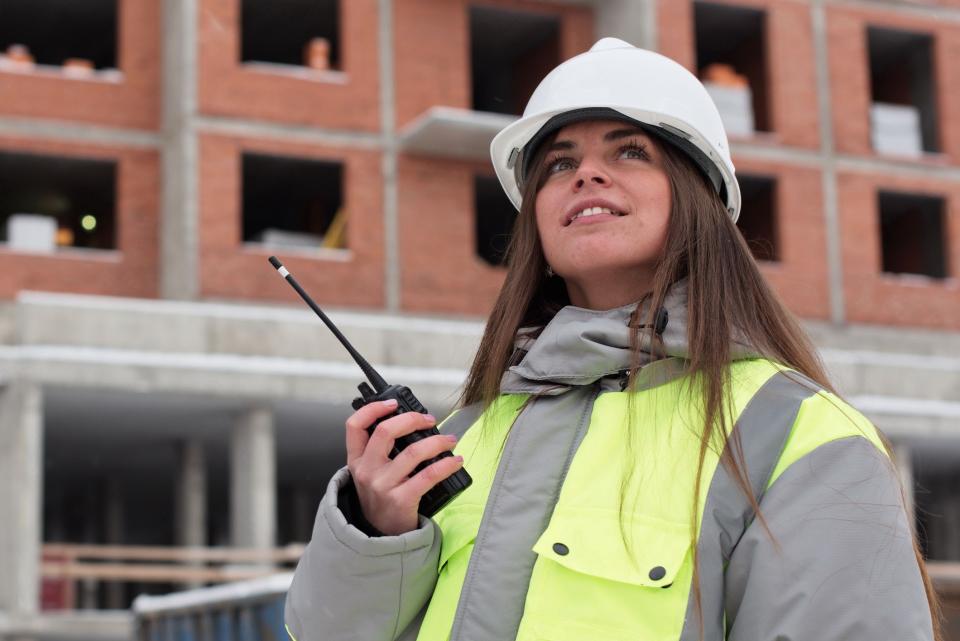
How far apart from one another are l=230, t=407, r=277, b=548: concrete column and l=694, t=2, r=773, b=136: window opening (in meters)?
9.62

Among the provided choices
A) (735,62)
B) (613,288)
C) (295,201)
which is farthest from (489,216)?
(613,288)

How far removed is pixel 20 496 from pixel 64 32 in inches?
425

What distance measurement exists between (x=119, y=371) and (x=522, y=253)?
18331 millimetres

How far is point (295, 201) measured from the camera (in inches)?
1103

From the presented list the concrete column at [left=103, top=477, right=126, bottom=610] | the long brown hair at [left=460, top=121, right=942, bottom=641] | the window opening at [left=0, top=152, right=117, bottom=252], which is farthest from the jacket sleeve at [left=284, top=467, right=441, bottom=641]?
the concrete column at [left=103, top=477, right=126, bottom=610]

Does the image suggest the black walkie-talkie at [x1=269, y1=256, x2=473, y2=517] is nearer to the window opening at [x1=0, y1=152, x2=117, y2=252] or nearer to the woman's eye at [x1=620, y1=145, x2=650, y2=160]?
the woman's eye at [x1=620, y1=145, x2=650, y2=160]

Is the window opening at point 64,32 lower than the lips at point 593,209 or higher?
higher

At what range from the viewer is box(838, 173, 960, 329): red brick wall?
27359 mm

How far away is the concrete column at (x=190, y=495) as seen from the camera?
2338cm

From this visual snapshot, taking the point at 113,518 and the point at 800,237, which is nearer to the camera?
the point at 800,237

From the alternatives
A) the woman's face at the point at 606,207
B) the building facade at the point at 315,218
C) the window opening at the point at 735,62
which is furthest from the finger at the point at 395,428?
the window opening at the point at 735,62

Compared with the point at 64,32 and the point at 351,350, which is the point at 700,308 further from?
the point at 64,32

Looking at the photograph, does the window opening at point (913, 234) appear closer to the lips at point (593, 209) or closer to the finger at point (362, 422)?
the lips at point (593, 209)

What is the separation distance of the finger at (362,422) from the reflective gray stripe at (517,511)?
0.21 meters
